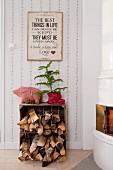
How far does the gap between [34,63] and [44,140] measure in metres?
1.14

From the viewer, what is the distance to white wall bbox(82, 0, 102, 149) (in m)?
2.96

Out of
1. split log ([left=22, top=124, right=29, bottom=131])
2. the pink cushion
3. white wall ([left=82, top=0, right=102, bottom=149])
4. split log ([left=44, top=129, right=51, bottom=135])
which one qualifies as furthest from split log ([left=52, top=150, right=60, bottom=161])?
the pink cushion

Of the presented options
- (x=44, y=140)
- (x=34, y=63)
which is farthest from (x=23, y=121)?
(x=34, y=63)

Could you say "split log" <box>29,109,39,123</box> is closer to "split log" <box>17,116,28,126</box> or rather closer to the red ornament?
"split log" <box>17,116,28,126</box>

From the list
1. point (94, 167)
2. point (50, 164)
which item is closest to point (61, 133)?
point (50, 164)

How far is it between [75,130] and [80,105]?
0.39 m

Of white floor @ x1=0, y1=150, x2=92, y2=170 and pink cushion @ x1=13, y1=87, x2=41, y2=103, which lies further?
pink cushion @ x1=13, y1=87, x2=41, y2=103

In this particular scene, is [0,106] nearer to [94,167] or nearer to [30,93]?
[30,93]

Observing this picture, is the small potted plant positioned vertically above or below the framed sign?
below

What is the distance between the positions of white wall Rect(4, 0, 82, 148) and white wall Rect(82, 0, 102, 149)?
107mm

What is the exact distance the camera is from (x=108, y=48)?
251cm

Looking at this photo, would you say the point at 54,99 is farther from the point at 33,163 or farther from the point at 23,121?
the point at 33,163

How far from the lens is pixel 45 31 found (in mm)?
3047

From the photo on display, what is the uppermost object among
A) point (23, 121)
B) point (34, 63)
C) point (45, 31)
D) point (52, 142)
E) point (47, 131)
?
point (45, 31)
